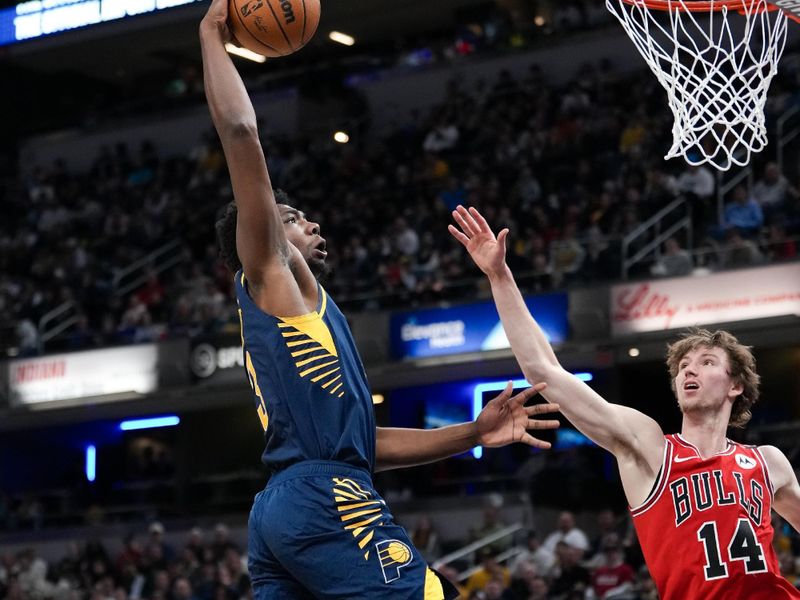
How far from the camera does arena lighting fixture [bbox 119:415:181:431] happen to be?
→ 24.0 m

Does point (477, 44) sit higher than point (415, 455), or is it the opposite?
point (477, 44)

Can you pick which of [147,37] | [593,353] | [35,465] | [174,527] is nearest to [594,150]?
[593,353]

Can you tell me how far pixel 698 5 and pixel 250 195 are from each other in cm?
418

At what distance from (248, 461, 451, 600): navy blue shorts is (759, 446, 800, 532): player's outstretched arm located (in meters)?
1.64

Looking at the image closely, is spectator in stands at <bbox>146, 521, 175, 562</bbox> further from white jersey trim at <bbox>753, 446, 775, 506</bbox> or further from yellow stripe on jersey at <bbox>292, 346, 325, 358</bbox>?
yellow stripe on jersey at <bbox>292, 346, 325, 358</bbox>

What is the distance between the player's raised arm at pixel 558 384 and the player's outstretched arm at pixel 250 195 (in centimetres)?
99

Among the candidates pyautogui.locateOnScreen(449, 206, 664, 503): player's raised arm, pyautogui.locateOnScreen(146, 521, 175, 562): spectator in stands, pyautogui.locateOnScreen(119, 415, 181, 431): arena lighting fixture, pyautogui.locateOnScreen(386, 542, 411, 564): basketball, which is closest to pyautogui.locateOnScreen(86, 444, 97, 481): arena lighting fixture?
pyautogui.locateOnScreen(119, 415, 181, 431): arena lighting fixture

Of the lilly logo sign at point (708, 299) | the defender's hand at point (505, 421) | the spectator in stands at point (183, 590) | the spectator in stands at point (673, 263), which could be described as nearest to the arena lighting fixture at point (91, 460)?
the spectator in stands at point (183, 590)

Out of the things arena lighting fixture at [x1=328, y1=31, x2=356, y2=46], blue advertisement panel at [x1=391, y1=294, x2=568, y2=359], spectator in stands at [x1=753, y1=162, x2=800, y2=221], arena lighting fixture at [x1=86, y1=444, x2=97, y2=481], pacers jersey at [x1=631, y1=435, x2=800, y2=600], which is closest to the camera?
pacers jersey at [x1=631, y1=435, x2=800, y2=600]

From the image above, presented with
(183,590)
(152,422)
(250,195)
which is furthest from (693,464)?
(152,422)

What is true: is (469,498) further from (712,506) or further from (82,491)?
(712,506)

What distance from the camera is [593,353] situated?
18078 millimetres

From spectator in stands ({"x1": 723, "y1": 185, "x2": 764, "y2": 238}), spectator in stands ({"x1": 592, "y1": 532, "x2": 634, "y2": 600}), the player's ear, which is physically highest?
spectator in stands ({"x1": 723, "y1": 185, "x2": 764, "y2": 238})

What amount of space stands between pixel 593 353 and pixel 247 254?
46.8 ft
